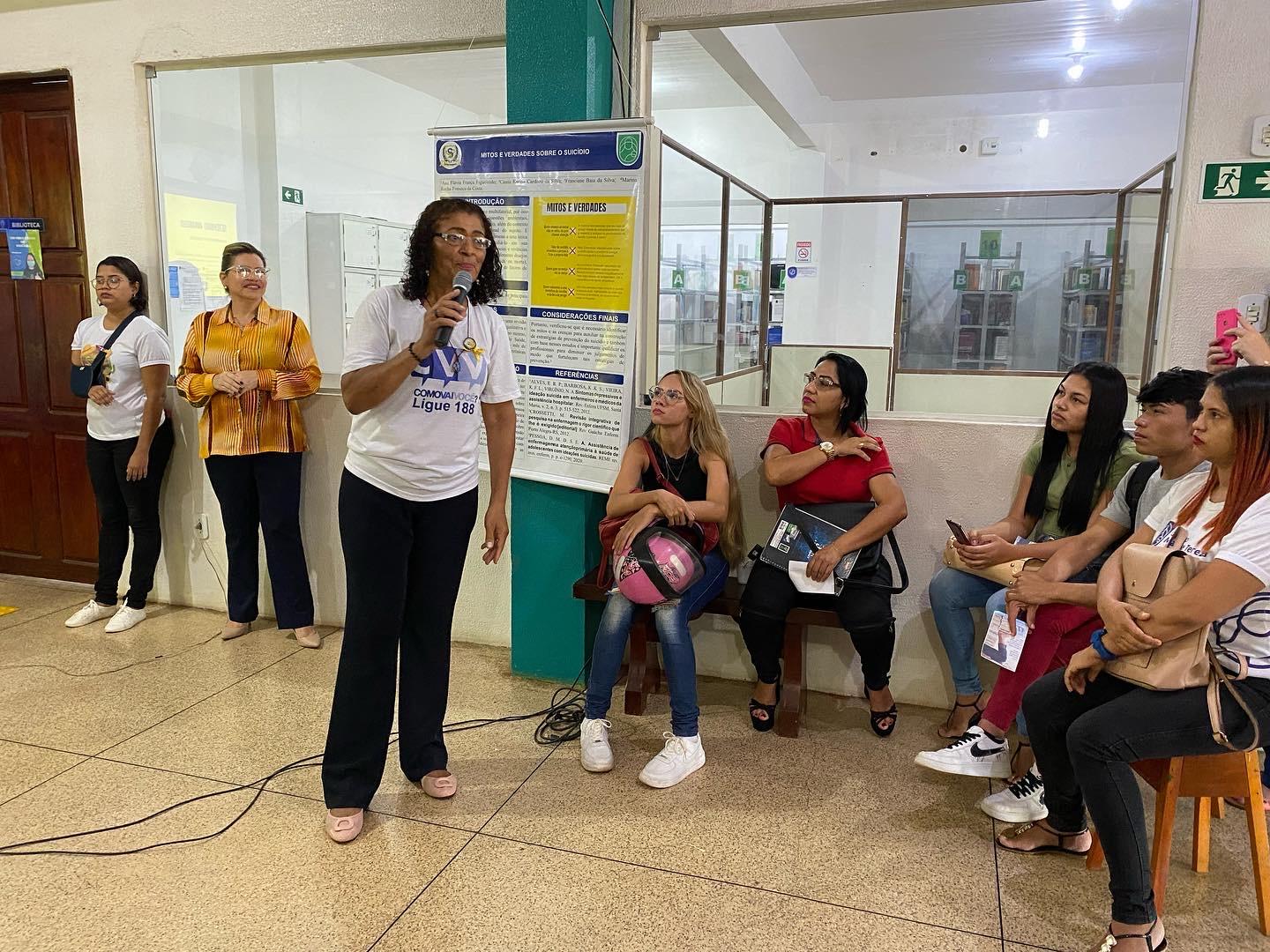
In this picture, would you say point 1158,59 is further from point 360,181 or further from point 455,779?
point 455,779

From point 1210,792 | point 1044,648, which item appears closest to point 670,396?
point 1044,648

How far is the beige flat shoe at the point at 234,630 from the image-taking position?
3.76m

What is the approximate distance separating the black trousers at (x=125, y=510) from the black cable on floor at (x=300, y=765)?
1686 millimetres

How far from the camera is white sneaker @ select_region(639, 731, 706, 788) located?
2615mm

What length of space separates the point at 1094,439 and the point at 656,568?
1353mm

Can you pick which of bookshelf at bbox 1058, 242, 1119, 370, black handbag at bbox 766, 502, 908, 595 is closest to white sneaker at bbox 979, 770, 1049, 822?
black handbag at bbox 766, 502, 908, 595

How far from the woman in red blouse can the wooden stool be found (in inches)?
37.4

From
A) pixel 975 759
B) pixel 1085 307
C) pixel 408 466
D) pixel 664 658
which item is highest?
pixel 1085 307

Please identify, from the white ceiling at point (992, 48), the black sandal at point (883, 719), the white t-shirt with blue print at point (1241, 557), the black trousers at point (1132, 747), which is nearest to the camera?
the white t-shirt with blue print at point (1241, 557)

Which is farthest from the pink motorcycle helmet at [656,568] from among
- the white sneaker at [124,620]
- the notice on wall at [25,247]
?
the notice on wall at [25,247]

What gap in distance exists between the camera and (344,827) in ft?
7.57

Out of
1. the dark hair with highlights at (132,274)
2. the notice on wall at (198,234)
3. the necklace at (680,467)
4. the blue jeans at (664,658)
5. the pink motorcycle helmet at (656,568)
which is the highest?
the notice on wall at (198,234)

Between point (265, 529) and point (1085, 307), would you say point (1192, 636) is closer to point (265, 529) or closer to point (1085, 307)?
point (265, 529)

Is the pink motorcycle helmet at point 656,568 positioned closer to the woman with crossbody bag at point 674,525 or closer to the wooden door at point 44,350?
the woman with crossbody bag at point 674,525
